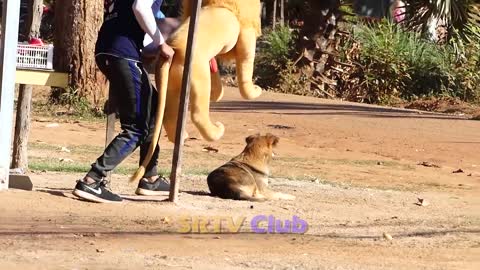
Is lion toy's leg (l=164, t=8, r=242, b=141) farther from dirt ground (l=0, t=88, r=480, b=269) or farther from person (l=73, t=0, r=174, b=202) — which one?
dirt ground (l=0, t=88, r=480, b=269)

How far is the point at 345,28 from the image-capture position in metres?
25.2

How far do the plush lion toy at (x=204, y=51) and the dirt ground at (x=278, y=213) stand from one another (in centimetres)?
63

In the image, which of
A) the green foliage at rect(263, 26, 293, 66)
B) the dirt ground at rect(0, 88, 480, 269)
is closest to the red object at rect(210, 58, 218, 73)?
the dirt ground at rect(0, 88, 480, 269)

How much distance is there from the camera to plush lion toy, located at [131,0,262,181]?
8.24 meters

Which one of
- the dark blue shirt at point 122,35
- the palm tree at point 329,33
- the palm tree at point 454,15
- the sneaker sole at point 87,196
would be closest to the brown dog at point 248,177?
the sneaker sole at point 87,196

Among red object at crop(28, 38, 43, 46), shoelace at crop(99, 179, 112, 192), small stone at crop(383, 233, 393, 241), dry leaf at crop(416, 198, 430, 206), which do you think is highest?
red object at crop(28, 38, 43, 46)

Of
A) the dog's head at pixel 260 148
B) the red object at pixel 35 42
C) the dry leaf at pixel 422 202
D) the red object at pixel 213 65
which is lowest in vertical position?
the dry leaf at pixel 422 202

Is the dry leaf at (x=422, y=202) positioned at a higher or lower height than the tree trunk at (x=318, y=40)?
lower

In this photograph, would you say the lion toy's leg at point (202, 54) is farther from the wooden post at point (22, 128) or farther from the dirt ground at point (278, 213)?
the wooden post at point (22, 128)

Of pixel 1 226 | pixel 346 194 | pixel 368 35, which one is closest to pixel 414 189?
pixel 346 194

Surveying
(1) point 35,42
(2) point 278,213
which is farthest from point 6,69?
(2) point 278,213

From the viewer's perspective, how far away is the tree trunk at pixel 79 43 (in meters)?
16.7

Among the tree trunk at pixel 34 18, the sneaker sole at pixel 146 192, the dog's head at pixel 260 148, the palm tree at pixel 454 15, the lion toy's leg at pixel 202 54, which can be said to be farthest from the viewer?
the palm tree at pixel 454 15

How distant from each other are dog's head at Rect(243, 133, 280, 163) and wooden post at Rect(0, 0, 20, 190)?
219cm
